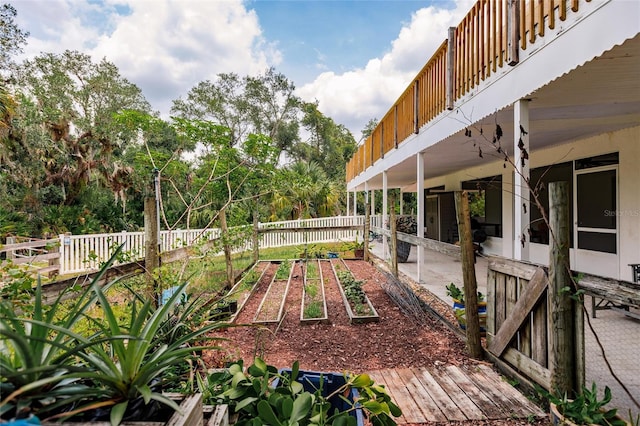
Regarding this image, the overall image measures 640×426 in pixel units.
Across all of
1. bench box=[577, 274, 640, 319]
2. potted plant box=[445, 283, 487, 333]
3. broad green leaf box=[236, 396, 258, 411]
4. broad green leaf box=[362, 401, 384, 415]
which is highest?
bench box=[577, 274, 640, 319]

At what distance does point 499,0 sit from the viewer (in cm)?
323

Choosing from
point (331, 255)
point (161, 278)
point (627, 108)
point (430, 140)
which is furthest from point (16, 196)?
point (627, 108)

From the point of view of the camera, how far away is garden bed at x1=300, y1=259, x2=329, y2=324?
4513 mm

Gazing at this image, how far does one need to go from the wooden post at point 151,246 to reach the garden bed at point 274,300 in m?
1.55

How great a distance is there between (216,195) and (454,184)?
25.2 ft

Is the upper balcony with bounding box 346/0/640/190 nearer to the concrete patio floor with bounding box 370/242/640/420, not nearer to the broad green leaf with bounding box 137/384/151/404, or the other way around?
the concrete patio floor with bounding box 370/242/640/420

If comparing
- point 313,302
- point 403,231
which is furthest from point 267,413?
point 403,231

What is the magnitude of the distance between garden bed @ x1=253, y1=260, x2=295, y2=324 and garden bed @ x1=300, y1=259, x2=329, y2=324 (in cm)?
33

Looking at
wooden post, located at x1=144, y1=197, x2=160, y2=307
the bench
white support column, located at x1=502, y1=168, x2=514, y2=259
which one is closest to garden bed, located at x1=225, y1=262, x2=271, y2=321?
wooden post, located at x1=144, y1=197, x2=160, y2=307

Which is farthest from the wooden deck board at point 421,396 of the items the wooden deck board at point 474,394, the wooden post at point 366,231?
the wooden post at point 366,231

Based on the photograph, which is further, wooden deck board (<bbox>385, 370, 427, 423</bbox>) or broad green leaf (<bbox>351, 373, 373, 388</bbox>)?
wooden deck board (<bbox>385, 370, 427, 423</bbox>)

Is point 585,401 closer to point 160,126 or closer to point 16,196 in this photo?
point 160,126

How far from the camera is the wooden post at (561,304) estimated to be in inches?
84.4

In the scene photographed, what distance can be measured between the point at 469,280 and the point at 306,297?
309 cm
